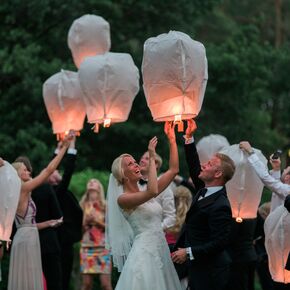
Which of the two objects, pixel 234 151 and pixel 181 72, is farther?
pixel 234 151

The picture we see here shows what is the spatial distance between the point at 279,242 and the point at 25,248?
2.90 metres

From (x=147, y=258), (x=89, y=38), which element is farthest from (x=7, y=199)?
(x=89, y=38)

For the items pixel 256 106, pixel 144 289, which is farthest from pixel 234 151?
pixel 256 106

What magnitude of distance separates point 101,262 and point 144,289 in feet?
11.6

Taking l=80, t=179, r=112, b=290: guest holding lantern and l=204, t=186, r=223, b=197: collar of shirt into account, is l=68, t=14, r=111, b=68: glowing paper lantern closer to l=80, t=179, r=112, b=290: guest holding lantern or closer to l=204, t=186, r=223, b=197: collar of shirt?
l=80, t=179, r=112, b=290: guest holding lantern

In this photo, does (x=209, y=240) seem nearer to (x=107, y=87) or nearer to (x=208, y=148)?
(x=107, y=87)

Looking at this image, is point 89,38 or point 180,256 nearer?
point 180,256

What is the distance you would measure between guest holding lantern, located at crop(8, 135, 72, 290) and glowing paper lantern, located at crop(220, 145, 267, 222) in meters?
1.96

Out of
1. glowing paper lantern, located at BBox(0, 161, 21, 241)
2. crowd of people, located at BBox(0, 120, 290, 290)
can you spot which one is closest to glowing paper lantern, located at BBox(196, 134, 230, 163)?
crowd of people, located at BBox(0, 120, 290, 290)

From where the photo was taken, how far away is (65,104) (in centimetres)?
1065

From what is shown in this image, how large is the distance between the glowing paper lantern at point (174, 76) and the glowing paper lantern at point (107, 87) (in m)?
1.25

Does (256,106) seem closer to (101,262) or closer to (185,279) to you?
(101,262)

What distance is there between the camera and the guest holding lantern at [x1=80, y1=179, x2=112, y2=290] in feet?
37.4

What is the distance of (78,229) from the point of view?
37.4ft
